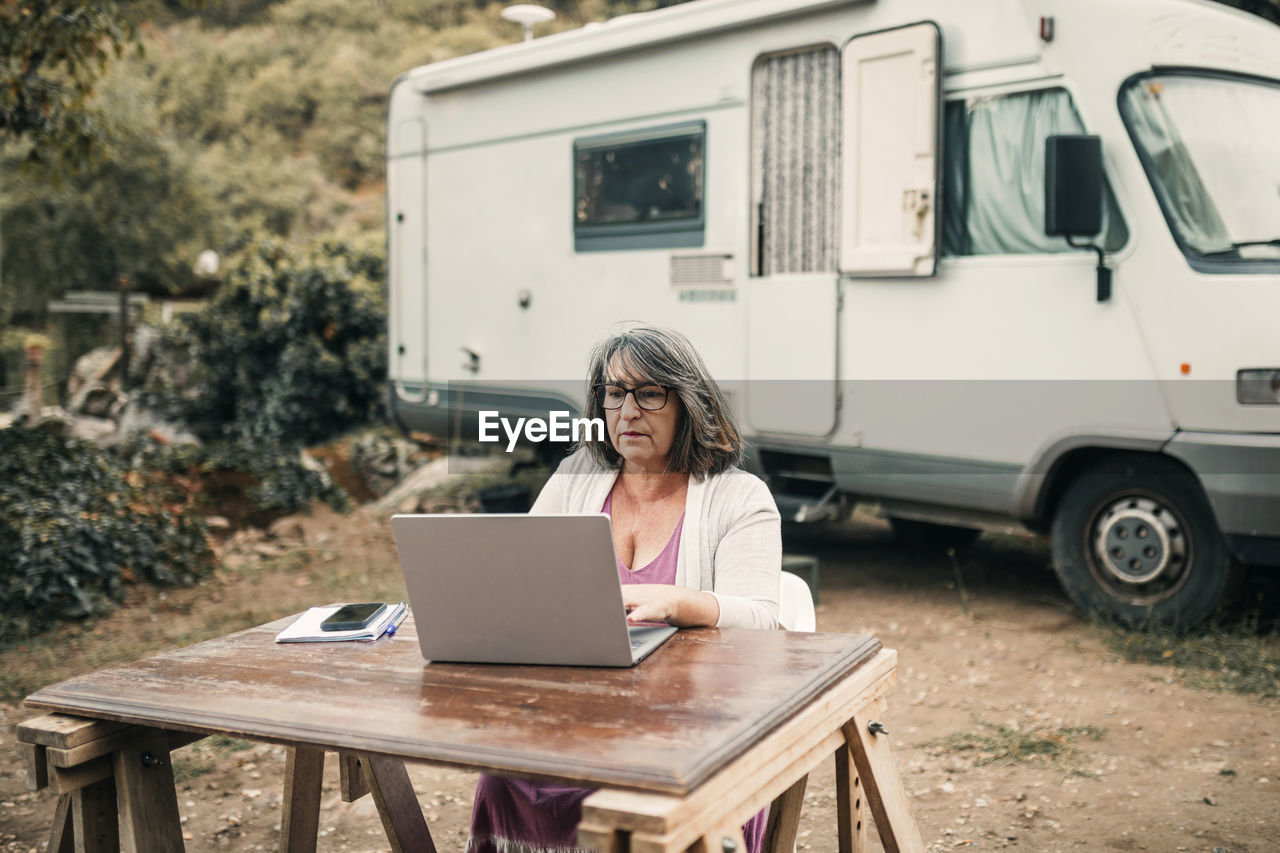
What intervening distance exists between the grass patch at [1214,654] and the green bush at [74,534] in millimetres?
4994

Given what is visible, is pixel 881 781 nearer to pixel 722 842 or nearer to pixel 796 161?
pixel 722 842

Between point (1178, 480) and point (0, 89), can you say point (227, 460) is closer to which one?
point (0, 89)

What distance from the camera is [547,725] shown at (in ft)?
5.93

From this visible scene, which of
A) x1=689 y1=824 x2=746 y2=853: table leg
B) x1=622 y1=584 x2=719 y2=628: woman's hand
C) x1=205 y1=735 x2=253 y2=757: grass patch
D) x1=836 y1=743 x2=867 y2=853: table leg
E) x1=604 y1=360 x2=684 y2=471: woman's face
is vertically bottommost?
x1=205 y1=735 x2=253 y2=757: grass patch

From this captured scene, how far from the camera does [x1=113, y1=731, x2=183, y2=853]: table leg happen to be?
2.13m

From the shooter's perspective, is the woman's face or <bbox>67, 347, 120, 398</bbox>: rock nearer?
the woman's face

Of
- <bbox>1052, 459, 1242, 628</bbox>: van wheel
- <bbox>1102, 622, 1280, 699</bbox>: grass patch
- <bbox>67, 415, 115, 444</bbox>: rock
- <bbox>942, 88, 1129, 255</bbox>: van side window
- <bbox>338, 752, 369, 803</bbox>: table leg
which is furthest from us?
<bbox>67, 415, 115, 444</bbox>: rock

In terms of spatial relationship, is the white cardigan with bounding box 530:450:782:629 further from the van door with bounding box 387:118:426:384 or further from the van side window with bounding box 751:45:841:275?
the van door with bounding box 387:118:426:384

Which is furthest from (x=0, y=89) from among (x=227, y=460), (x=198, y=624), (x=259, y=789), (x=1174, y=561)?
(x=1174, y=561)

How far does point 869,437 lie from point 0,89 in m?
4.75

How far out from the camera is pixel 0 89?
244 inches

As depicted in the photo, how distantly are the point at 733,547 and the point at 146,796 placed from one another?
1242 mm

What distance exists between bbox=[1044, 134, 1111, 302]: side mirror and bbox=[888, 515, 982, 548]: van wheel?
2.78m

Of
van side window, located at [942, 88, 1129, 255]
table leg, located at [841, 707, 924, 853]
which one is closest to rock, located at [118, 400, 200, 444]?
van side window, located at [942, 88, 1129, 255]
